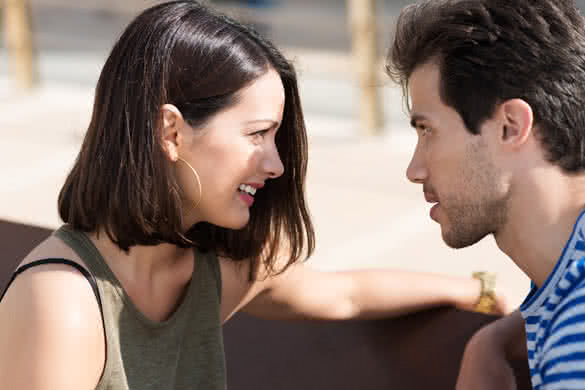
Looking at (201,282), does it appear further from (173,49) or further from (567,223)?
(567,223)

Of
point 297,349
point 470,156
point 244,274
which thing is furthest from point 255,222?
point 470,156

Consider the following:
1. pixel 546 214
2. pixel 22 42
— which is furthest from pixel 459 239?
pixel 22 42

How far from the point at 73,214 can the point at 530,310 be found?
0.96 m

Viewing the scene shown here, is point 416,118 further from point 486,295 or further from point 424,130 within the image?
point 486,295

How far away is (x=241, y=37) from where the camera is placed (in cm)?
197

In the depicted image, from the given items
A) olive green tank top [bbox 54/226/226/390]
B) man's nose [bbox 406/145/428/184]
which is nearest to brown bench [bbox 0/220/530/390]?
olive green tank top [bbox 54/226/226/390]

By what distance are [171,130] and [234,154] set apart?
0.45 ft

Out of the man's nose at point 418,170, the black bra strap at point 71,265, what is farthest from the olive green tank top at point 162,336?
the man's nose at point 418,170

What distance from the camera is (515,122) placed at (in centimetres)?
182

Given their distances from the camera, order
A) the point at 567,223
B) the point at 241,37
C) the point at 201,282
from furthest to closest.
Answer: the point at 201,282 → the point at 241,37 → the point at 567,223

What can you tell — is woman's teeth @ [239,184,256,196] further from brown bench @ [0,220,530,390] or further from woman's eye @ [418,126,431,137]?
brown bench @ [0,220,530,390]

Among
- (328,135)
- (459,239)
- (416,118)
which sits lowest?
(328,135)

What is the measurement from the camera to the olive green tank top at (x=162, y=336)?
1948 mm

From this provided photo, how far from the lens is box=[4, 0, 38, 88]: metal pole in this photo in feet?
29.7
